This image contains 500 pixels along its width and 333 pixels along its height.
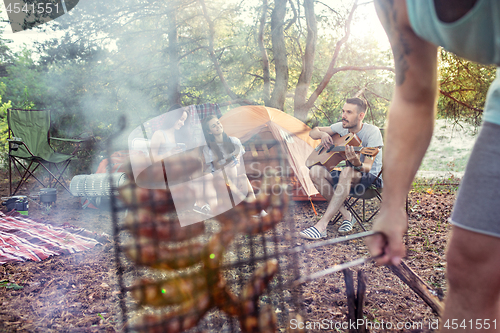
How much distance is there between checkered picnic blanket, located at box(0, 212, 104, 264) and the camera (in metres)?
2.53

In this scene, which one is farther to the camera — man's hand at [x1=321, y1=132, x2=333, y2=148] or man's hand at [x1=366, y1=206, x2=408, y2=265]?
man's hand at [x1=321, y1=132, x2=333, y2=148]

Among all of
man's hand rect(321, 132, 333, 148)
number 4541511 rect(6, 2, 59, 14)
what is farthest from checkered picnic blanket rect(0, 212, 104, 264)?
number 4541511 rect(6, 2, 59, 14)

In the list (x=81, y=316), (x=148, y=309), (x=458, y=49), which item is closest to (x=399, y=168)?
(x=458, y=49)

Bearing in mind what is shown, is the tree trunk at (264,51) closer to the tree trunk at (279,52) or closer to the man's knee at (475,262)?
the tree trunk at (279,52)

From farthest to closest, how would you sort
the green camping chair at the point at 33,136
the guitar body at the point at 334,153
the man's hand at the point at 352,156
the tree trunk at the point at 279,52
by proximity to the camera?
the tree trunk at the point at 279,52 → the green camping chair at the point at 33,136 → the guitar body at the point at 334,153 → the man's hand at the point at 352,156

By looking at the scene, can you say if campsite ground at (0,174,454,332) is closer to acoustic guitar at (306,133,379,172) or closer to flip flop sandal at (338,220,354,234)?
flip flop sandal at (338,220,354,234)

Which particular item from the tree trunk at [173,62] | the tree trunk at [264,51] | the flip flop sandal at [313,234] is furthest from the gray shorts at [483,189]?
the tree trunk at [173,62]

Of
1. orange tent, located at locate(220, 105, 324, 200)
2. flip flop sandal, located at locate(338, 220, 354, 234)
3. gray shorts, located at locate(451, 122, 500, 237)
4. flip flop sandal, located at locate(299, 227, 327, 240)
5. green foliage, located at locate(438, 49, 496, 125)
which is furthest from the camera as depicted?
green foliage, located at locate(438, 49, 496, 125)

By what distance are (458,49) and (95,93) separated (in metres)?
7.54

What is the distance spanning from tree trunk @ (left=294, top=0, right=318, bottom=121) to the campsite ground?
11.6ft

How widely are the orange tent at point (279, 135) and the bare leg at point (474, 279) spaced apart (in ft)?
10.6

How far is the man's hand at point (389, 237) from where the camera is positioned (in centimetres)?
69

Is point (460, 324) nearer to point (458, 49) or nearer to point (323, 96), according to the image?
point (458, 49)

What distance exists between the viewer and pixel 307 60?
602 cm
